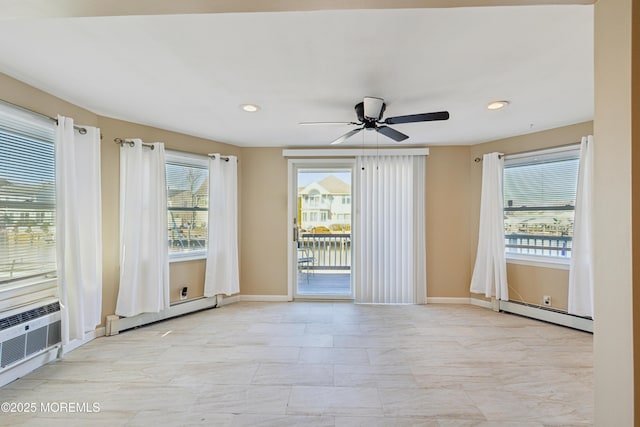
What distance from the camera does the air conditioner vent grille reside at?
2.13 metres

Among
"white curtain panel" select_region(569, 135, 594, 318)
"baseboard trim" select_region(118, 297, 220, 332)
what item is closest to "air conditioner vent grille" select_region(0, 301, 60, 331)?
"baseboard trim" select_region(118, 297, 220, 332)

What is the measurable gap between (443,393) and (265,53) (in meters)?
2.68

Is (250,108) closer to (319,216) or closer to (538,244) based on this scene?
(319,216)

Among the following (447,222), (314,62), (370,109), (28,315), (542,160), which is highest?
(314,62)

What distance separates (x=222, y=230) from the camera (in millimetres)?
4016

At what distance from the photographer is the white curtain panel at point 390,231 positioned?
4.24 metres

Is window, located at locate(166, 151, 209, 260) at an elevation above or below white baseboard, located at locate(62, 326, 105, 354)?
above

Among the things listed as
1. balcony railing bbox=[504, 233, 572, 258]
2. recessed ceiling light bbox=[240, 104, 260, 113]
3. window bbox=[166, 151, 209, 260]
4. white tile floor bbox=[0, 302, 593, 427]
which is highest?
recessed ceiling light bbox=[240, 104, 260, 113]

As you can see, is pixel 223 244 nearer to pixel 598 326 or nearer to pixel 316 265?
pixel 316 265

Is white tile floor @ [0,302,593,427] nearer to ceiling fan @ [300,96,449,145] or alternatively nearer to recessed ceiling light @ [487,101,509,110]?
ceiling fan @ [300,96,449,145]

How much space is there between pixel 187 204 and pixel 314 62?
280 centimetres

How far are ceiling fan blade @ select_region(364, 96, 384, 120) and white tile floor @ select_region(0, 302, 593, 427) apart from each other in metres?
2.19

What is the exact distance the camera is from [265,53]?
1812mm

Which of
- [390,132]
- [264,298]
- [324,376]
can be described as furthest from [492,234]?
[264,298]
